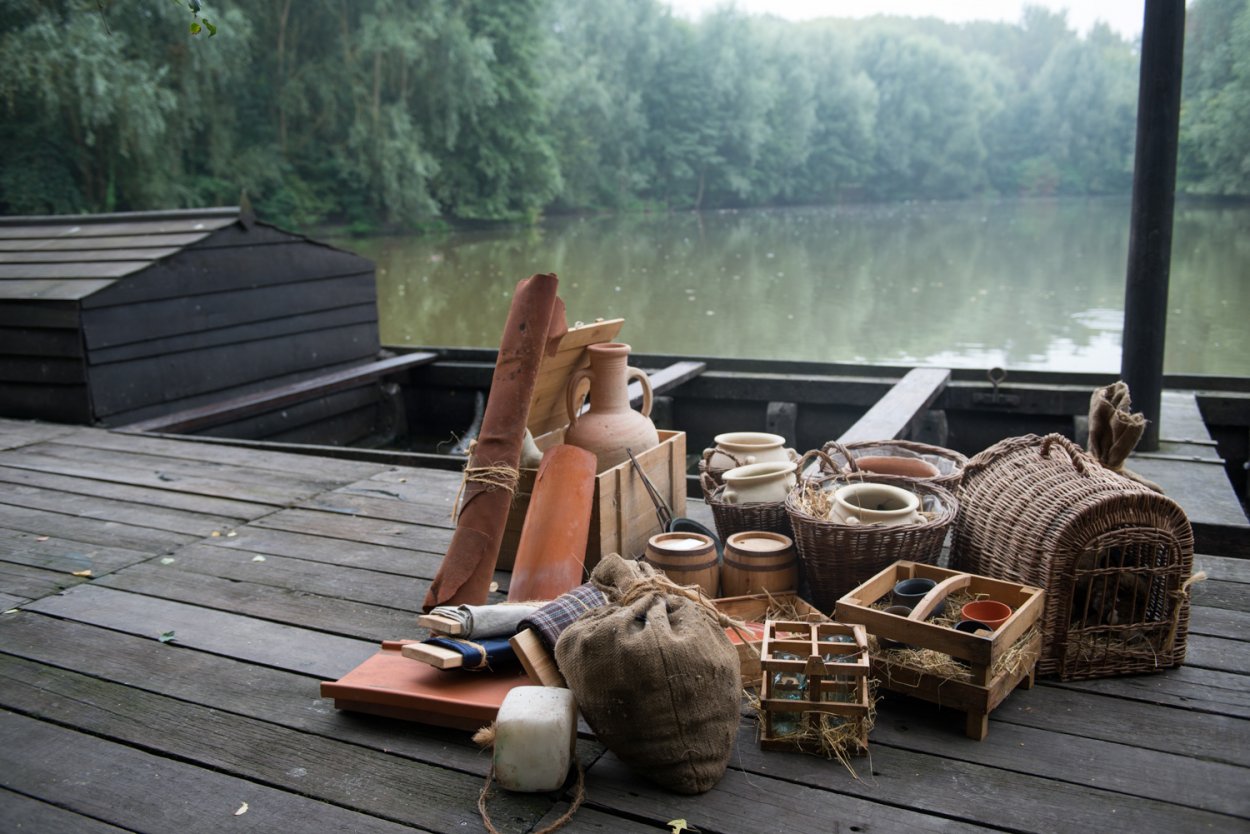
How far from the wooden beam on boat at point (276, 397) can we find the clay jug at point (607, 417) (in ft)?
9.89

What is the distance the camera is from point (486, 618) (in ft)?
7.72

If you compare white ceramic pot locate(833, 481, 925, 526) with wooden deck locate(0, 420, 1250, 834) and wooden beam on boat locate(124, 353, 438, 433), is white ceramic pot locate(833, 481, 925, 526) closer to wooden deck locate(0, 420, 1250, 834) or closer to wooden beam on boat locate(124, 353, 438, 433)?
wooden deck locate(0, 420, 1250, 834)

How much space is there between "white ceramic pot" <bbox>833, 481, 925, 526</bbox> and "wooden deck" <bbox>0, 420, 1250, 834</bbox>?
481mm

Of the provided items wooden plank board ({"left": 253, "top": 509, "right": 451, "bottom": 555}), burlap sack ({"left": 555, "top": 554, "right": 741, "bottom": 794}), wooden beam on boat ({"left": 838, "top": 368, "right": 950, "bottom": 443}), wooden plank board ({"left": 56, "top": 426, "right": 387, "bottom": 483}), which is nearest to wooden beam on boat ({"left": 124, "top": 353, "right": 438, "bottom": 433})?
wooden plank board ({"left": 56, "top": 426, "right": 387, "bottom": 483})

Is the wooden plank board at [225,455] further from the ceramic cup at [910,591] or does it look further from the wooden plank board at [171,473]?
the ceramic cup at [910,591]

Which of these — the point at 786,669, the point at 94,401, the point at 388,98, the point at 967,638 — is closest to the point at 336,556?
the point at 786,669

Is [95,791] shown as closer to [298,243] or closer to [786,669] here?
[786,669]

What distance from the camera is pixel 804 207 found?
4709cm

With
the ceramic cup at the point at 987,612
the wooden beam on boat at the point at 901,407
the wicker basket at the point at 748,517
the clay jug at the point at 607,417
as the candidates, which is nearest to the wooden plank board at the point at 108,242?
the clay jug at the point at 607,417

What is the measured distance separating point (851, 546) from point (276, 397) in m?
4.16

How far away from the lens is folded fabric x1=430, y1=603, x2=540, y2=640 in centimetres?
232

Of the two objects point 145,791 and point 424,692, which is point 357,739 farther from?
point 145,791

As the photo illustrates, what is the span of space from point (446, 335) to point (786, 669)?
9936 millimetres

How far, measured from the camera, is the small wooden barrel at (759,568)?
8.63 feet
